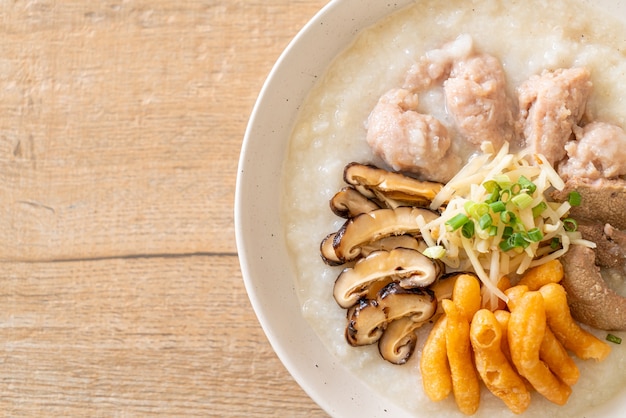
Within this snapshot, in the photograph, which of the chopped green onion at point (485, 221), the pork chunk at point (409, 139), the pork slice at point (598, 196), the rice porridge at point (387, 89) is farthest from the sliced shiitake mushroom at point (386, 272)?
the pork slice at point (598, 196)

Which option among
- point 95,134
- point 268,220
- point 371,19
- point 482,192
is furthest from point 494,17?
point 95,134

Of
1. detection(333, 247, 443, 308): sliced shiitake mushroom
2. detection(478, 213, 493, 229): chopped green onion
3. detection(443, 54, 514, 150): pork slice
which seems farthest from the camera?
detection(443, 54, 514, 150): pork slice

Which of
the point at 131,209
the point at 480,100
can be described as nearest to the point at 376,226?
the point at 480,100

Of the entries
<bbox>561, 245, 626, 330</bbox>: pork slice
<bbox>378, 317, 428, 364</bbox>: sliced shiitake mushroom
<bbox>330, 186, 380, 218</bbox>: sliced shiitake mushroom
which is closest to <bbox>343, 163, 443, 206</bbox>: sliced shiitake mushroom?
<bbox>330, 186, 380, 218</bbox>: sliced shiitake mushroom

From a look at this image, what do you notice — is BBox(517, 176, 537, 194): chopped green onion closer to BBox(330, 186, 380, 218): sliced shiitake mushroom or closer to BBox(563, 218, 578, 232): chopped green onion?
BBox(563, 218, 578, 232): chopped green onion

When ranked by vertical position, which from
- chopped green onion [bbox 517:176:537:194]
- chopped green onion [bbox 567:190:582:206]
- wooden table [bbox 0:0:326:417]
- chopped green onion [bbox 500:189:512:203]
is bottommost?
wooden table [bbox 0:0:326:417]

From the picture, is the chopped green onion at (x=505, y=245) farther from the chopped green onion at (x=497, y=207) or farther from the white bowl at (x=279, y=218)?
the white bowl at (x=279, y=218)
